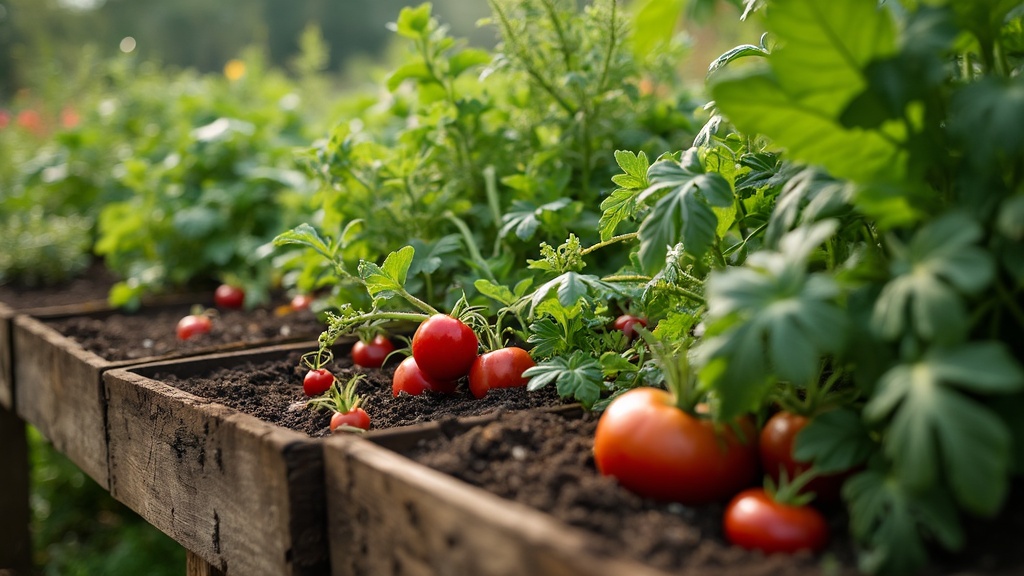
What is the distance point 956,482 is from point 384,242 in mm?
1764

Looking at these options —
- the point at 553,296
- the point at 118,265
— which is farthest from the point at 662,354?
the point at 118,265

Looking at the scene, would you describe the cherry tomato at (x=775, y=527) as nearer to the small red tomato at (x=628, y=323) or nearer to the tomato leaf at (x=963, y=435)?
the tomato leaf at (x=963, y=435)

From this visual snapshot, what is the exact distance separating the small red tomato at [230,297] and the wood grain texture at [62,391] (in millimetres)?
622

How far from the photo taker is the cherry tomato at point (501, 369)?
1730 mm

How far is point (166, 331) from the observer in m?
3.07

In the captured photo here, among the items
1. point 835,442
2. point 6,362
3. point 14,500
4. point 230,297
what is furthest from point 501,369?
point 14,500

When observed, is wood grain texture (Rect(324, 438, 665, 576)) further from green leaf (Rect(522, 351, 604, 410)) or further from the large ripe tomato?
green leaf (Rect(522, 351, 604, 410))

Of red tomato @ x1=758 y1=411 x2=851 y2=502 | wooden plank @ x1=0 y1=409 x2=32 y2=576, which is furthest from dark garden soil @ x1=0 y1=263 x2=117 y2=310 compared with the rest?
red tomato @ x1=758 y1=411 x2=851 y2=502

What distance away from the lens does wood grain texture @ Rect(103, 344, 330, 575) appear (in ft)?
4.53

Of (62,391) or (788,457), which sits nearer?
(788,457)

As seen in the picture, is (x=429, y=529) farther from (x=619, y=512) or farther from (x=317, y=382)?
(x=317, y=382)

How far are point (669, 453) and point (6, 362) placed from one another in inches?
116

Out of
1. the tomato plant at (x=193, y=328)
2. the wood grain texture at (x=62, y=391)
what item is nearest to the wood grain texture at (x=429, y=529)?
the wood grain texture at (x=62, y=391)

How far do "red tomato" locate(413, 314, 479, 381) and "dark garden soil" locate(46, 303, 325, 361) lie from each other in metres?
0.92
